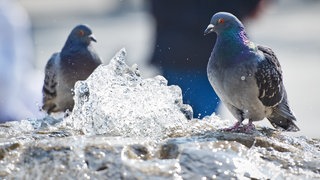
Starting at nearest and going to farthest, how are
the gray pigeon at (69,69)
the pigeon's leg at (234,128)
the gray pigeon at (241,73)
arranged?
the pigeon's leg at (234,128) < the gray pigeon at (241,73) < the gray pigeon at (69,69)

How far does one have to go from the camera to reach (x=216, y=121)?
5.38 meters

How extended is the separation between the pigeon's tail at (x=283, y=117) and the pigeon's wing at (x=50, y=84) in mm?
2117

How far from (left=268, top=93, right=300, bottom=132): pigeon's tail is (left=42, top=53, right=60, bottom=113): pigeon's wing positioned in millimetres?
2117

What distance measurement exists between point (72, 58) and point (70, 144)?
2.91 meters

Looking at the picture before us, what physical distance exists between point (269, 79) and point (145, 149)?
4.10 feet

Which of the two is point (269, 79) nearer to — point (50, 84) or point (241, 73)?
point (241, 73)

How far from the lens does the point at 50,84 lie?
23.9 feet

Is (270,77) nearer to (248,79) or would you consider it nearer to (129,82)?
(248,79)

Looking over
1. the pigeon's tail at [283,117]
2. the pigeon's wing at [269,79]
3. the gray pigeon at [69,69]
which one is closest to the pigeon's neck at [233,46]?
the pigeon's wing at [269,79]

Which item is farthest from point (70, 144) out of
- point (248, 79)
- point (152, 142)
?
point (248, 79)

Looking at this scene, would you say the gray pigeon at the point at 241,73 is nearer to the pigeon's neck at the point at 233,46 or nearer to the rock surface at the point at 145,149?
the pigeon's neck at the point at 233,46

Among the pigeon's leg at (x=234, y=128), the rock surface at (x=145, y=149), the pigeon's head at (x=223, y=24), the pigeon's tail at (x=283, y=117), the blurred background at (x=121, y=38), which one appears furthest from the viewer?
the blurred background at (x=121, y=38)

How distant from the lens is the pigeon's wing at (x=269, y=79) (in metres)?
5.23

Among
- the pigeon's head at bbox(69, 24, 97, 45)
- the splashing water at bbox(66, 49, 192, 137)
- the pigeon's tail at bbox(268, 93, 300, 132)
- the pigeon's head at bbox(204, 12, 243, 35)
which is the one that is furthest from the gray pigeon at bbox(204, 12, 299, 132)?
the pigeon's head at bbox(69, 24, 97, 45)
